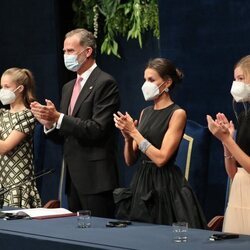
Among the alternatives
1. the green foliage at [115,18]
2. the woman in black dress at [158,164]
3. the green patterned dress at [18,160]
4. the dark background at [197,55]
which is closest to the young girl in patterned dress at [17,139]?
the green patterned dress at [18,160]

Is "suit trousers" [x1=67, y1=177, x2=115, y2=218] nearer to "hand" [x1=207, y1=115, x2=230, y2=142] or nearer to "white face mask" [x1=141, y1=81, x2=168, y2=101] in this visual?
"white face mask" [x1=141, y1=81, x2=168, y2=101]

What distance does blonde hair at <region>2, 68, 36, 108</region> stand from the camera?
4.46m

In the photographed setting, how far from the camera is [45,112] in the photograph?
3.81 meters

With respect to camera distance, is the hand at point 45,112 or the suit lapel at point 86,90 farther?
the suit lapel at point 86,90

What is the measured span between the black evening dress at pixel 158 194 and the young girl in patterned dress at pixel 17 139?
890 mm

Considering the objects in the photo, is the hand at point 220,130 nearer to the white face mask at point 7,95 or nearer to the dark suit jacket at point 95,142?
the dark suit jacket at point 95,142

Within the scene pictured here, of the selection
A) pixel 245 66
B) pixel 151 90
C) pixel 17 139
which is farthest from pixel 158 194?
pixel 17 139

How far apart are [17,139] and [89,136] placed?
2.35ft

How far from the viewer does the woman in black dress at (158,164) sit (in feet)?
11.8

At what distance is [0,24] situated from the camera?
234 inches

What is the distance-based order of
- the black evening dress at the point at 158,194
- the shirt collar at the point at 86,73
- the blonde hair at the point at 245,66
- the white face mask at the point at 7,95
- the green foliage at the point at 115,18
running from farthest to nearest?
the green foliage at the point at 115,18, the white face mask at the point at 7,95, the shirt collar at the point at 86,73, the black evening dress at the point at 158,194, the blonde hair at the point at 245,66

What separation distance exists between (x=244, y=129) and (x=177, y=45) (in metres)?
1.32

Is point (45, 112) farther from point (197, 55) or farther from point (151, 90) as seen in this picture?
point (197, 55)

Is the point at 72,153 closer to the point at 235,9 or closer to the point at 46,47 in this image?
the point at 235,9
